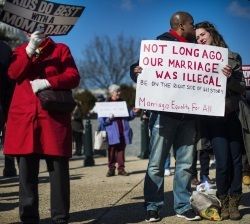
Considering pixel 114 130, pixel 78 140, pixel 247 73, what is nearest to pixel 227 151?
pixel 247 73

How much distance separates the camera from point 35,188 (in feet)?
15.2

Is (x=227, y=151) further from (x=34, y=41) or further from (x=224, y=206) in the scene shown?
(x=34, y=41)

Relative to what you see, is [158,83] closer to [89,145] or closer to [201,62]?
[201,62]

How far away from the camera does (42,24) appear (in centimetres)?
448

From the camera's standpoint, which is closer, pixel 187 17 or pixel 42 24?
pixel 42 24

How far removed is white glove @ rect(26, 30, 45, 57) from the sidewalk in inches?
72.1

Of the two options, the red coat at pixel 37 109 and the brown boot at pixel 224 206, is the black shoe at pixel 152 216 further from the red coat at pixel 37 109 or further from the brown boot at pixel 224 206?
the red coat at pixel 37 109

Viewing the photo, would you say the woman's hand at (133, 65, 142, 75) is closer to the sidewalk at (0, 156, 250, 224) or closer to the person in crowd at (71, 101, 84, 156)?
the sidewalk at (0, 156, 250, 224)

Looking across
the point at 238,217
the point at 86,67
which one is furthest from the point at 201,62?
the point at 86,67

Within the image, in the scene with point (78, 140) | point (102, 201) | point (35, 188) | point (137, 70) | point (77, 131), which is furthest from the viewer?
point (78, 140)

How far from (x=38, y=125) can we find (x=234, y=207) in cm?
219

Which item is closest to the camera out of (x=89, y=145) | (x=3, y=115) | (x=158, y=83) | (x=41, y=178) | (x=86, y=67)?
(x=3, y=115)

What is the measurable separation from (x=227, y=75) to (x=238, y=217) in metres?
1.42

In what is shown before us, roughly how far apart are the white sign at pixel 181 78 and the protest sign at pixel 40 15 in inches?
35.1
